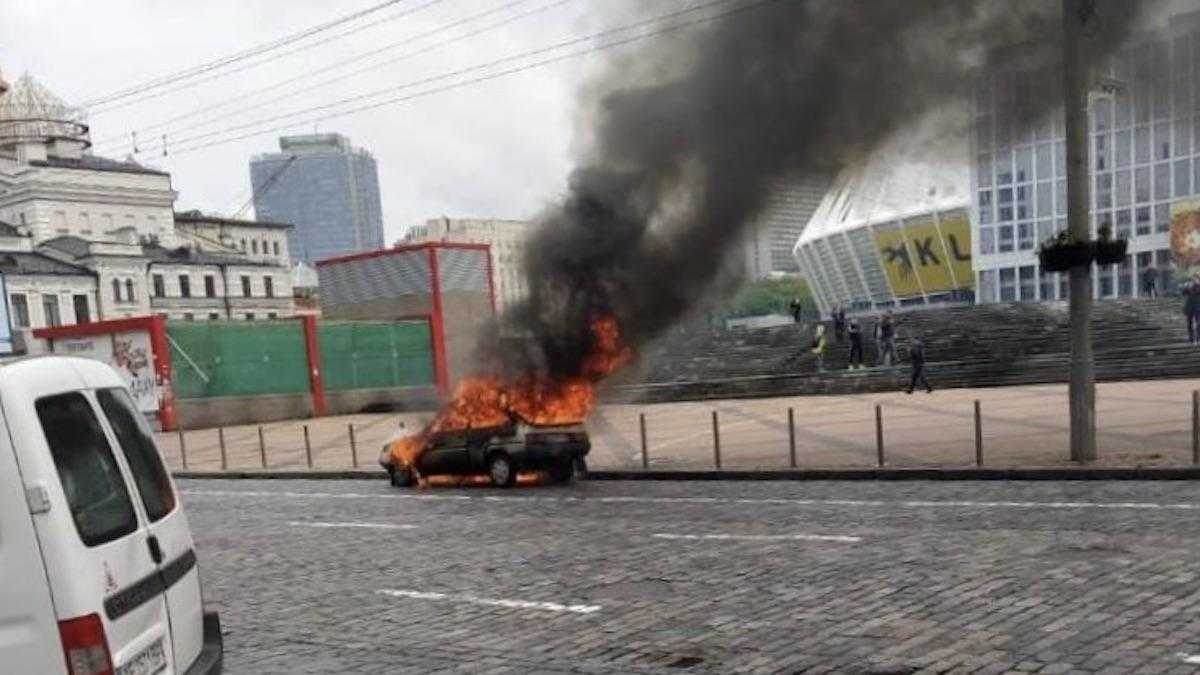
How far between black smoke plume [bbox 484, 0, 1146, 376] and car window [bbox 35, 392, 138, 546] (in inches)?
444

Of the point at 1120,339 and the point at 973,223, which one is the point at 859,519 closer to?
the point at 1120,339

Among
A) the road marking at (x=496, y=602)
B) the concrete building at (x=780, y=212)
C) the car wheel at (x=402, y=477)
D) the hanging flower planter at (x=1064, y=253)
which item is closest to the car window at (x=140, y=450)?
the road marking at (x=496, y=602)

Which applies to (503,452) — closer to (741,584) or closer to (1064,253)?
(741,584)

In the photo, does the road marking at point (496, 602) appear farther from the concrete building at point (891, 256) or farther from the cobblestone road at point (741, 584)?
the concrete building at point (891, 256)

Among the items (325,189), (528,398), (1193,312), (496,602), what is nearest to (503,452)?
(528,398)

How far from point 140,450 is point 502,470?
9733 millimetres

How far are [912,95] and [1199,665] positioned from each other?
9.67m

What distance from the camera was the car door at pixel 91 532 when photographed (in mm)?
3424

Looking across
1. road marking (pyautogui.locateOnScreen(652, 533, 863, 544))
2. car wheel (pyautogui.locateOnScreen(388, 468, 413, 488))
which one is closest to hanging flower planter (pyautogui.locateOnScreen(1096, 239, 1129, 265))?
road marking (pyautogui.locateOnScreen(652, 533, 863, 544))

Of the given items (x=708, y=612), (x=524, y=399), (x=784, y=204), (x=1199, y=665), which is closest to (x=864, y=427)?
(x=784, y=204)

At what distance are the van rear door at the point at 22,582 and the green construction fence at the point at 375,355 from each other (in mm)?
31711

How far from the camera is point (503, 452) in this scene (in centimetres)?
1399

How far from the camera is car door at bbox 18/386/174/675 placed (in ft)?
11.2

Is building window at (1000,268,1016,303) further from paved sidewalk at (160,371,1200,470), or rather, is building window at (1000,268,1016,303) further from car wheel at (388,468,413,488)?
car wheel at (388,468,413,488)
